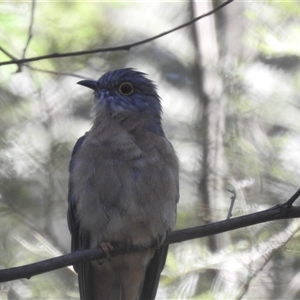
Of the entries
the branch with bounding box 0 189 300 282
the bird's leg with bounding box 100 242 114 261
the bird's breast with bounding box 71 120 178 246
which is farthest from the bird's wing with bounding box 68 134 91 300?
the branch with bounding box 0 189 300 282

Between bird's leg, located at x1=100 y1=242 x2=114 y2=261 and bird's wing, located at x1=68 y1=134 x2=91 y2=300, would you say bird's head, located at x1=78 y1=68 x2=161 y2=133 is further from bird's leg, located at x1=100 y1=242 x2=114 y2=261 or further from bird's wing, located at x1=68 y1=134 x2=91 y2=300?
bird's leg, located at x1=100 y1=242 x2=114 y2=261

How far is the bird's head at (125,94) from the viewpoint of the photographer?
5.43 m

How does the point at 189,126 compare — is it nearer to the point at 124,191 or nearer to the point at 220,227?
the point at 124,191

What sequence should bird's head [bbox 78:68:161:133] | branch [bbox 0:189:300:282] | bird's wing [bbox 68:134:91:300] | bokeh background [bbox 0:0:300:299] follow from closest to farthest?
branch [bbox 0:189:300:282] → bird's wing [bbox 68:134:91:300] → bird's head [bbox 78:68:161:133] → bokeh background [bbox 0:0:300:299]

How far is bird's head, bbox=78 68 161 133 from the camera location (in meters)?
5.43

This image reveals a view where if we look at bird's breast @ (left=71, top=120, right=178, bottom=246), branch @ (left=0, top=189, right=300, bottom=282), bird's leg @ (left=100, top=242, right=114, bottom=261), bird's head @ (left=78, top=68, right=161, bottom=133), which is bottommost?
branch @ (left=0, top=189, right=300, bottom=282)

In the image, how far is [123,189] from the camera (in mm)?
4832

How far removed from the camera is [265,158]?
600cm

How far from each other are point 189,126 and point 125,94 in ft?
2.98

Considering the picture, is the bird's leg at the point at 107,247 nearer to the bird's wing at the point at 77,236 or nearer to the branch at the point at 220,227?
the bird's wing at the point at 77,236

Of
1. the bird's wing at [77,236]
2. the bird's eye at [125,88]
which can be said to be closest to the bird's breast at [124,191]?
the bird's wing at [77,236]

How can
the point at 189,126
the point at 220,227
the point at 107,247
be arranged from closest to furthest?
the point at 220,227 < the point at 107,247 < the point at 189,126

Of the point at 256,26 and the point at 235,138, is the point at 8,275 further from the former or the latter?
the point at 256,26

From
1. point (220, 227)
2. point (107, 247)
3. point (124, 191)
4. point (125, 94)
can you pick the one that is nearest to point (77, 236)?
point (107, 247)
